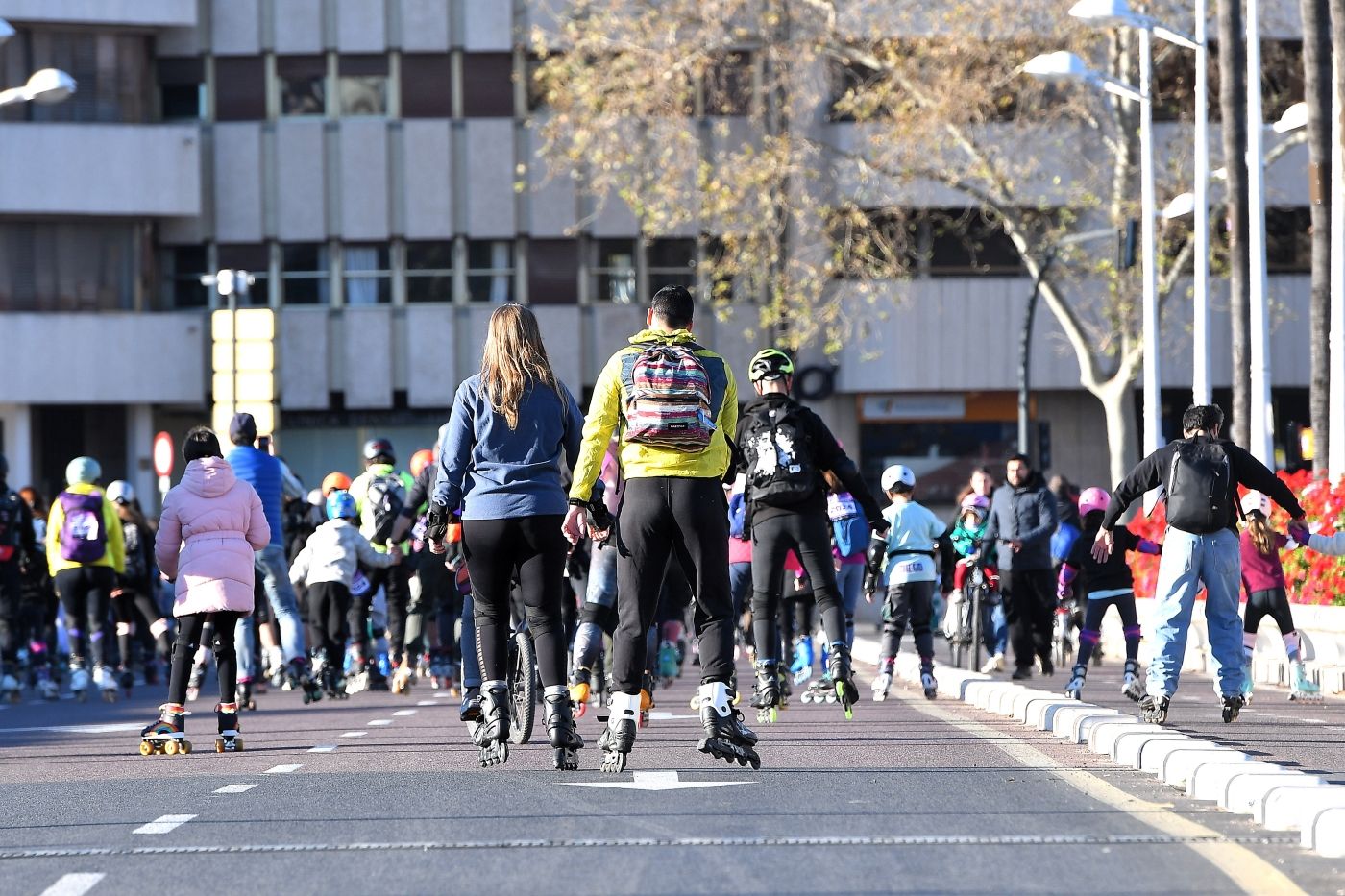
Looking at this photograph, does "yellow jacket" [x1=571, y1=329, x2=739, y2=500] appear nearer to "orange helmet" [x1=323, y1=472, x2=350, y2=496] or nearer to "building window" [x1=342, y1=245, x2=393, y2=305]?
"orange helmet" [x1=323, y1=472, x2=350, y2=496]

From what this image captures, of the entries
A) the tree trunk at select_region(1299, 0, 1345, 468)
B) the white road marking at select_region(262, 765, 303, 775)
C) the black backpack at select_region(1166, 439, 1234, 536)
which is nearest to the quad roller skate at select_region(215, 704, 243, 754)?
the white road marking at select_region(262, 765, 303, 775)

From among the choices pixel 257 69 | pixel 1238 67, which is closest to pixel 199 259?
pixel 257 69

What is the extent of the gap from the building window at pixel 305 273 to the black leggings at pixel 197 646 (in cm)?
3461

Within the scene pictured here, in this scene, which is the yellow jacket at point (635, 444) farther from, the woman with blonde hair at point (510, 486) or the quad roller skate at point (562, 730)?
the quad roller skate at point (562, 730)

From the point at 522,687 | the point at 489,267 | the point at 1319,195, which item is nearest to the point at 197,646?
the point at 522,687

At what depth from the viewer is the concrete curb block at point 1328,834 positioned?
7875 millimetres

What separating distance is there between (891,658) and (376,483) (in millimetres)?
4104

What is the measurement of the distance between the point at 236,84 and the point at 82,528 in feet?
94.5

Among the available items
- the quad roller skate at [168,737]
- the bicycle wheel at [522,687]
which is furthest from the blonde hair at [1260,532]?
the quad roller skate at [168,737]

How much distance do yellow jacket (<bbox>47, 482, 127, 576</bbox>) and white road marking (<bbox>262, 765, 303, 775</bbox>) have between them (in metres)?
8.09

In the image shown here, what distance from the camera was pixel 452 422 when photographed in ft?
36.8

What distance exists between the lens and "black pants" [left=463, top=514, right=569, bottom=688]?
439 inches

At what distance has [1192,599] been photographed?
47.2ft

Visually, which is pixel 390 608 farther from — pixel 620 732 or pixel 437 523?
pixel 620 732
